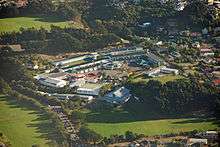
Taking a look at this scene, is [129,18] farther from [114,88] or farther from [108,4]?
[114,88]

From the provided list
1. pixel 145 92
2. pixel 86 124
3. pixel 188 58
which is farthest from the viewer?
pixel 188 58

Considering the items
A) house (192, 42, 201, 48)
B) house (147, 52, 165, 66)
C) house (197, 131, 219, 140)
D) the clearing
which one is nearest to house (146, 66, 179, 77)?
the clearing

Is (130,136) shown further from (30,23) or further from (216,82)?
(30,23)

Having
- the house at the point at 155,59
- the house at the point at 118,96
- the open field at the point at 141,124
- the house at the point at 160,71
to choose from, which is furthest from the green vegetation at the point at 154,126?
the house at the point at 155,59

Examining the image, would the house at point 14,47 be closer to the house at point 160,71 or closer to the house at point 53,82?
the house at point 53,82

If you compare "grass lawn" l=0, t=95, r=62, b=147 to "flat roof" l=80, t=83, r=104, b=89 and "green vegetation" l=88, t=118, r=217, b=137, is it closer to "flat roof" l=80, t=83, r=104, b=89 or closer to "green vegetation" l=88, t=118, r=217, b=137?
"green vegetation" l=88, t=118, r=217, b=137

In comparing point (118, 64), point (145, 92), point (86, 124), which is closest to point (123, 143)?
point (86, 124)

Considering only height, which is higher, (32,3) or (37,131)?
(32,3)
